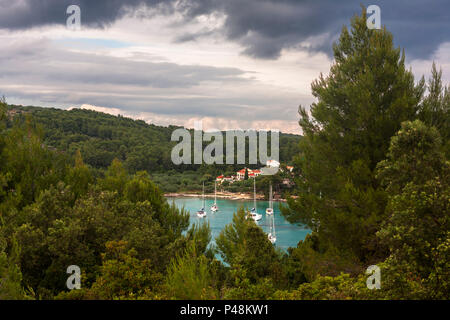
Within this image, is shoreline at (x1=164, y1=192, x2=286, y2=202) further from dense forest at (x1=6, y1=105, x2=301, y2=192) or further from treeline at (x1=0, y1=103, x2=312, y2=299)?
treeline at (x1=0, y1=103, x2=312, y2=299)

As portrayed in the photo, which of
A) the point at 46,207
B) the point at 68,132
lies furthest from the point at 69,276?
the point at 68,132

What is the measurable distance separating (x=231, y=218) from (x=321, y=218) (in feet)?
125

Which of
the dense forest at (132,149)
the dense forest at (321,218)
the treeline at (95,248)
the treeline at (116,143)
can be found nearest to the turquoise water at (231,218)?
the dense forest at (132,149)

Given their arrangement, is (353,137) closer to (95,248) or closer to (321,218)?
(321,218)

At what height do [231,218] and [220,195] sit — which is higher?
[220,195]

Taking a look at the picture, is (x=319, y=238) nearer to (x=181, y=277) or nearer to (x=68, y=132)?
(x=181, y=277)

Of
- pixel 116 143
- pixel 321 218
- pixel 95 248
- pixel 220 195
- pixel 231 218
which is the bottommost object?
pixel 231 218

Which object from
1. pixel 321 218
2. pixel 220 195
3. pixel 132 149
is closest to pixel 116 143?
pixel 132 149

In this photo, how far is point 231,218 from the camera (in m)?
49.3

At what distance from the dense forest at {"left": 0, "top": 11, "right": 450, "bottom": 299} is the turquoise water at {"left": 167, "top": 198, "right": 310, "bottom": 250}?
15.4 meters

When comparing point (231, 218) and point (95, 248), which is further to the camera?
point (231, 218)

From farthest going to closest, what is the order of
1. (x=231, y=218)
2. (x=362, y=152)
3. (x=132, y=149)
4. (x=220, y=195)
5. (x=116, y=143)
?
(x=116, y=143), (x=132, y=149), (x=220, y=195), (x=231, y=218), (x=362, y=152)

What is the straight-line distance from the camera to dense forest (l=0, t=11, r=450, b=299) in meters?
5.82

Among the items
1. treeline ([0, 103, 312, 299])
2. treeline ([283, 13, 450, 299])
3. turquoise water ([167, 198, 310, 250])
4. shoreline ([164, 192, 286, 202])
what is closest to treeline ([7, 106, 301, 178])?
shoreline ([164, 192, 286, 202])
